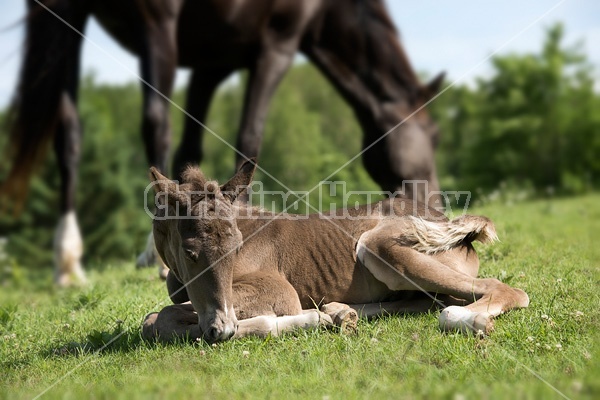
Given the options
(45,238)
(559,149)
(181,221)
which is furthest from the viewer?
(559,149)

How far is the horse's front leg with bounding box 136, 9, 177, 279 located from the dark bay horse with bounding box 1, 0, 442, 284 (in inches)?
0.5

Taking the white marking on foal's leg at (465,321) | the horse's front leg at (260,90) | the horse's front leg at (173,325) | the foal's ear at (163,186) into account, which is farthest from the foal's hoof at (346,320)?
the horse's front leg at (260,90)

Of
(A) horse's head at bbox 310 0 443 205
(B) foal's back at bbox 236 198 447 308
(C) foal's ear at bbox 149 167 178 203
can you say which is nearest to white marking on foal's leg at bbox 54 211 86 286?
(B) foal's back at bbox 236 198 447 308

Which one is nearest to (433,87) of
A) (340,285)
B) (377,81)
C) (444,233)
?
(377,81)

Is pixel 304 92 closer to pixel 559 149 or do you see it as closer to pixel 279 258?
pixel 559 149

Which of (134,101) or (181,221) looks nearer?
(181,221)

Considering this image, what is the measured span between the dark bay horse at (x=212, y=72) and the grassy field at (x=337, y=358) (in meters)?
2.82

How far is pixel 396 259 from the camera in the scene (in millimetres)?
4707

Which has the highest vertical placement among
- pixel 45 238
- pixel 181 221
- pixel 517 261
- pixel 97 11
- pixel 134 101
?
pixel 134 101

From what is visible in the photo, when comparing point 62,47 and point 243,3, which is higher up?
point 243,3

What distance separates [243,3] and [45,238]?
32.8 m

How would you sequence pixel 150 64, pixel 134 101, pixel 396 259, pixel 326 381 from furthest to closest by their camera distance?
1. pixel 134 101
2. pixel 150 64
3. pixel 396 259
4. pixel 326 381

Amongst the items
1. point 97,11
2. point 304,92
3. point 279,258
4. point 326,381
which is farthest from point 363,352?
point 304,92

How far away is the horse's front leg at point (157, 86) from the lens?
7.29 metres
